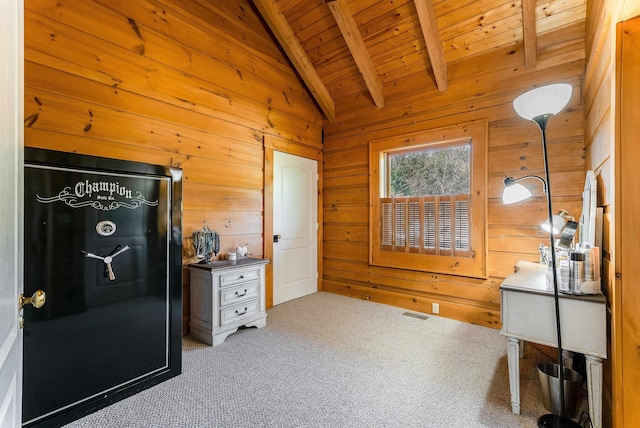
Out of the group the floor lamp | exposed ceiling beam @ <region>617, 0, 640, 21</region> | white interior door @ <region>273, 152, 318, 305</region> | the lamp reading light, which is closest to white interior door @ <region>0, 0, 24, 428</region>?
the floor lamp

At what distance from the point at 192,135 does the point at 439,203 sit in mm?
2858

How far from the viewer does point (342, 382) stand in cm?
218

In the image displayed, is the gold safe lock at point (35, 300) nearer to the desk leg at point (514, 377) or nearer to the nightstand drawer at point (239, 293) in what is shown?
the nightstand drawer at point (239, 293)

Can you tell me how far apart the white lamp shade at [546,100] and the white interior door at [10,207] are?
7.12 feet

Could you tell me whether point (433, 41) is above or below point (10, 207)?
above

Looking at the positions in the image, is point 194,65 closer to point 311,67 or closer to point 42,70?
point 42,70

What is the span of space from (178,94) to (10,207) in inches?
101

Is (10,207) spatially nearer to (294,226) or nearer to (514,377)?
(514,377)

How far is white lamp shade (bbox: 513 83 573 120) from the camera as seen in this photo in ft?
5.38

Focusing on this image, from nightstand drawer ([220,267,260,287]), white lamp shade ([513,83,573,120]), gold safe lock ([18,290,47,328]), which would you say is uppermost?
white lamp shade ([513,83,573,120])

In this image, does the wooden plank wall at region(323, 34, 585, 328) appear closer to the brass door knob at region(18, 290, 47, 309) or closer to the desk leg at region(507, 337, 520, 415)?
the desk leg at region(507, 337, 520, 415)

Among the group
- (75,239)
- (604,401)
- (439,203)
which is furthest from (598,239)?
(75,239)

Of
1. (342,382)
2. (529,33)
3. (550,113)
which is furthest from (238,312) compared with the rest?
(529,33)

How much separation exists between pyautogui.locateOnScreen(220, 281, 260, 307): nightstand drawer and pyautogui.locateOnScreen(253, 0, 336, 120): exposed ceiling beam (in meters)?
2.77
